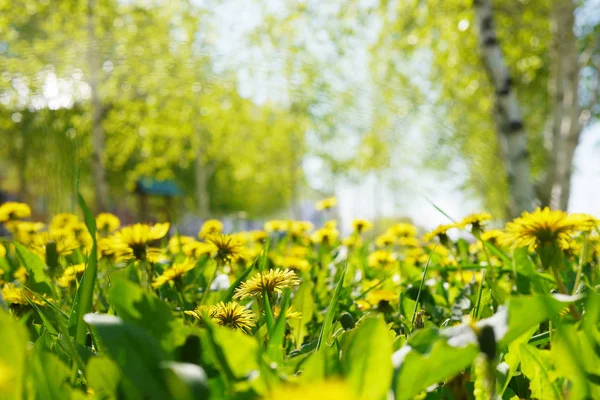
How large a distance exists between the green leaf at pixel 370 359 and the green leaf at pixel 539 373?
0.71 feet

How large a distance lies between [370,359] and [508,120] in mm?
4220

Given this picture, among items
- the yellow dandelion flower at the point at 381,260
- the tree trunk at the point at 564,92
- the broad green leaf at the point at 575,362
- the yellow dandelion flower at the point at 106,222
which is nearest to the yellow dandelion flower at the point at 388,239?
the yellow dandelion flower at the point at 381,260

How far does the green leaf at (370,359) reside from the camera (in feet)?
1.33

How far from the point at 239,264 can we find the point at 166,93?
38.2 ft

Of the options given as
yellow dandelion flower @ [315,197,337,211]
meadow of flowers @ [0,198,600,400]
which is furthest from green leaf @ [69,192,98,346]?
yellow dandelion flower @ [315,197,337,211]

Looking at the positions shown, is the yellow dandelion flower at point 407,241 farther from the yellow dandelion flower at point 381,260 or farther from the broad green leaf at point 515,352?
the broad green leaf at point 515,352

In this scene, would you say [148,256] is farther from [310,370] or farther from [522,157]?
[522,157]

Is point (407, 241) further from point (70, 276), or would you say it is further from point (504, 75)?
point (504, 75)

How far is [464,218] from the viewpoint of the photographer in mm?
1132

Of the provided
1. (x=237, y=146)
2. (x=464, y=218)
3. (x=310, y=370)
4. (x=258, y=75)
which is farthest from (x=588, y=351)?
(x=237, y=146)

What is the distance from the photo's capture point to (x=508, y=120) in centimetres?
421

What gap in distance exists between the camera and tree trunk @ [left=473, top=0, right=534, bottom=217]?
4.16 m

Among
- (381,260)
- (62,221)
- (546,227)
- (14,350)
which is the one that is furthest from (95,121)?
(14,350)

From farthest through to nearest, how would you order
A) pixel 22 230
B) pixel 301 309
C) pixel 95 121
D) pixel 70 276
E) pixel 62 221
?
pixel 95 121, pixel 62 221, pixel 22 230, pixel 70 276, pixel 301 309
